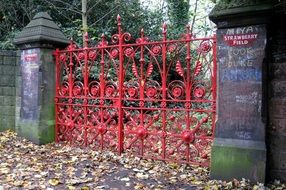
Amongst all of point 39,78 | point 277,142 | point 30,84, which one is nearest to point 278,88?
point 277,142

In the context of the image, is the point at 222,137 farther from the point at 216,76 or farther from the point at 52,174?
the point at 52,174

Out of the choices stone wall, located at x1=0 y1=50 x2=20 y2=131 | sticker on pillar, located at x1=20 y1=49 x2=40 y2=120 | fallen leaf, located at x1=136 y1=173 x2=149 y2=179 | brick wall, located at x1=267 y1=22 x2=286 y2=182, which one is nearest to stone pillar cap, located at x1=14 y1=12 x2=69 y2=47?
sticker on pillar, located at x1=20 y1=49 x2=40 y2=120

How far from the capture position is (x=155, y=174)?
495 cm

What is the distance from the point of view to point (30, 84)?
6.91m

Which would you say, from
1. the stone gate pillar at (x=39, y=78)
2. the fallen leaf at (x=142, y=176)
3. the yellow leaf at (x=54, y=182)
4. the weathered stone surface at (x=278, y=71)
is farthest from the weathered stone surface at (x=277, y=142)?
the stone gate pillar at (x=39, y=78)

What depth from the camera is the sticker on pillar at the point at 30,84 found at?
22.2ft

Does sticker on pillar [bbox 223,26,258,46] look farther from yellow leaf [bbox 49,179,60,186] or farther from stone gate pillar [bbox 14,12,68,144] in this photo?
stone gate pillar [bbox 14,12,68,144]

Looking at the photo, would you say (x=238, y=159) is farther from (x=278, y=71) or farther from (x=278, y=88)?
(x=278, y=71)

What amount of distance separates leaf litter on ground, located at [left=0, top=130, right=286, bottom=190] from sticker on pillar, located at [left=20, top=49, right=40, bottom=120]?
0.85 metres

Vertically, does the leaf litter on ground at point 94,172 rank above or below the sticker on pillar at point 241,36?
below

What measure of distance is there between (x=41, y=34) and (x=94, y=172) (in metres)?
3.00

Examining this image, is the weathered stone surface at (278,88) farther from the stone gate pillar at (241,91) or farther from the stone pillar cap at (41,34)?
the stone pillar cap at (41,34)

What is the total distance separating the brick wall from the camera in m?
4.39

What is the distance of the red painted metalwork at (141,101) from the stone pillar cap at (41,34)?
28 cm
